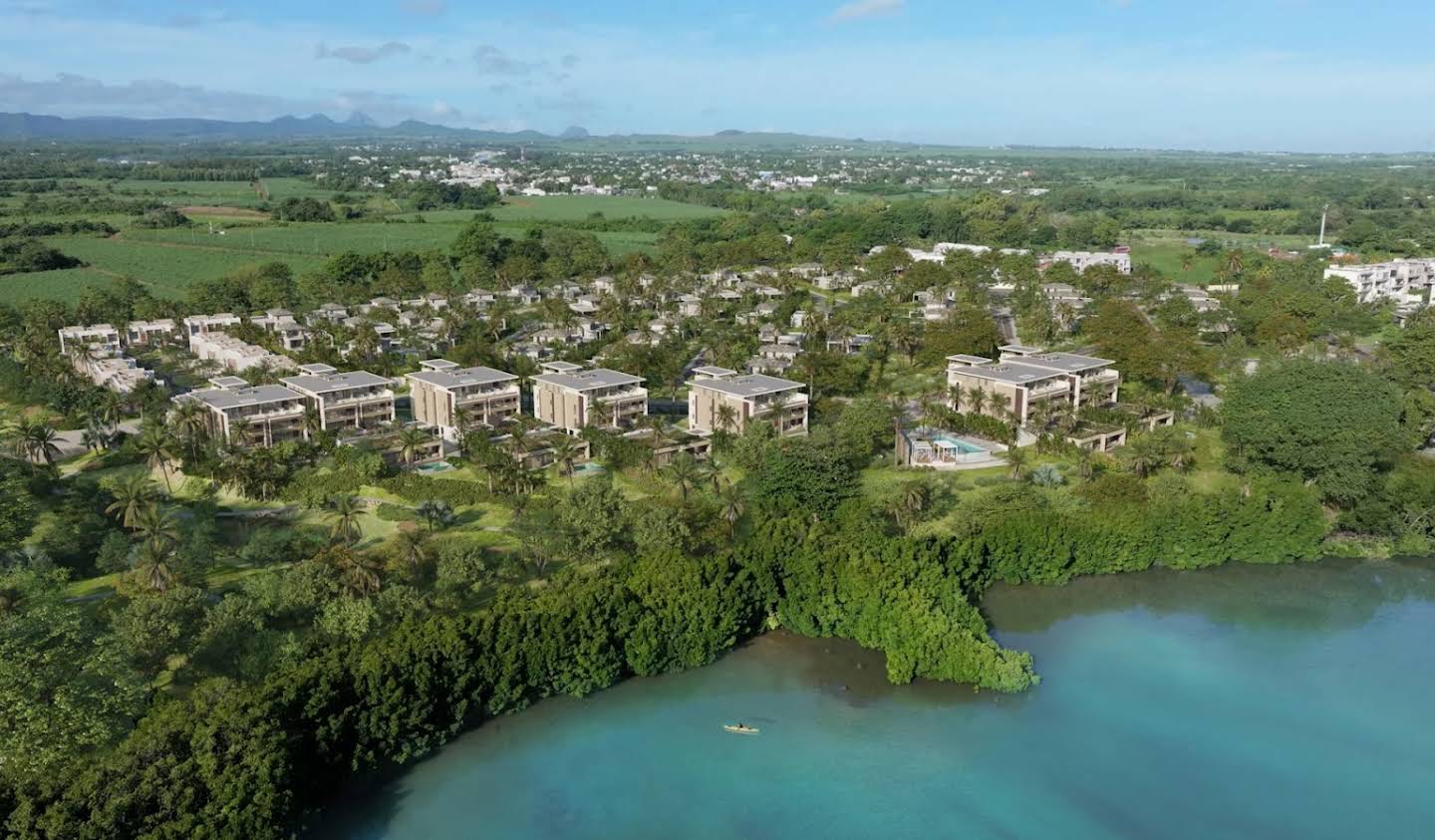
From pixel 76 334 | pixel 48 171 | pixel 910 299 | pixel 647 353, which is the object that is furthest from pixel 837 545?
pixel 48 171

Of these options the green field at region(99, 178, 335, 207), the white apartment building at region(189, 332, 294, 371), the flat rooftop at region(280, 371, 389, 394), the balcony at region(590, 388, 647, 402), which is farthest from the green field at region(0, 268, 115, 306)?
the balcony at region(590, 388, 647, 402)

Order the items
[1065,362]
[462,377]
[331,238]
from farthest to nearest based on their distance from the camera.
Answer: [331,238], [1065,362], [462,377]

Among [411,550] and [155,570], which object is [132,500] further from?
[411,550]

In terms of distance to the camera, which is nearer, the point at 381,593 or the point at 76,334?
the point at 381,593

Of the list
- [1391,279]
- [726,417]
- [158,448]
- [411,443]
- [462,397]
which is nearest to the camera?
[158,448]

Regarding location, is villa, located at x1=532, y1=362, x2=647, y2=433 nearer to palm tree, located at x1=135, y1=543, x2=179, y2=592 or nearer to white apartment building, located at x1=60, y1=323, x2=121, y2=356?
palm tree, located at x1=135, y1=543, x2=179, y2=592

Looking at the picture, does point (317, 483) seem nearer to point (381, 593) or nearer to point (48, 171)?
point (381, 593)

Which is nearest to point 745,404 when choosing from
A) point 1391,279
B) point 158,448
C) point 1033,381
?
point 1033,381
